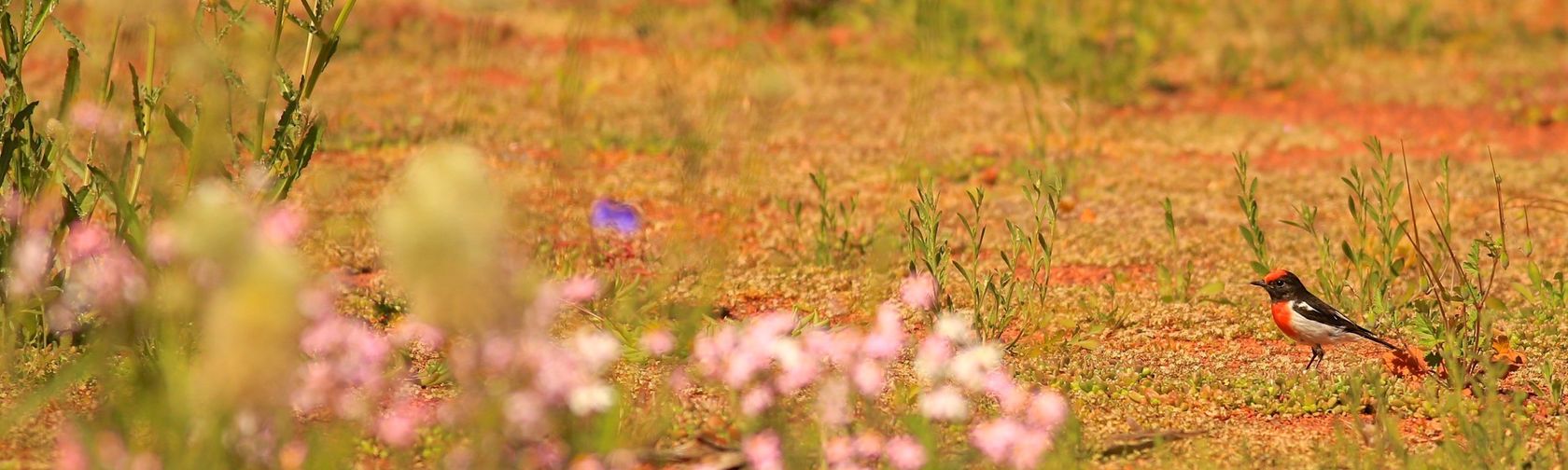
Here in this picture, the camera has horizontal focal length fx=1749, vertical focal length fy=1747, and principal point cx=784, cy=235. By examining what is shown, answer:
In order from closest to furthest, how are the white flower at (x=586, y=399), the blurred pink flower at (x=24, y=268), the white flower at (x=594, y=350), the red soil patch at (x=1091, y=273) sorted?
the white flower at (x=586, y=399)
the white flower at (x=594, y=350)
the blurred pink flower at (x=24, y=268)
the red soil patch at (x=1091, y=273)

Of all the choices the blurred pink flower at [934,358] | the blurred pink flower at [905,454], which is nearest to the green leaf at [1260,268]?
the blurred pink flower at [934,358]

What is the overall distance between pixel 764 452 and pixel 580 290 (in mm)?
1381

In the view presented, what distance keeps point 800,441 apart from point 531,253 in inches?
90.5

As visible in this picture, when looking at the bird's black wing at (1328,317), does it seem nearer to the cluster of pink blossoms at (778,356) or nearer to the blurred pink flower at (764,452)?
the cluster of pink blossoms at (778,356)

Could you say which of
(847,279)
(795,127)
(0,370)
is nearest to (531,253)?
(847,279)

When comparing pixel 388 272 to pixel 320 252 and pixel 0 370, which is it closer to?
pixel 320 252

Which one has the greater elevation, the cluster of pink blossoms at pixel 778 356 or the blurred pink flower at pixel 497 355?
the blurred pink flower at pixel 497 355

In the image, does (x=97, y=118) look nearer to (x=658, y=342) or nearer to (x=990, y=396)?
(x=658, y=342)

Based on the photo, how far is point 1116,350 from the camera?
479cm

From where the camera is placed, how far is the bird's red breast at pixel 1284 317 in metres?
4.64

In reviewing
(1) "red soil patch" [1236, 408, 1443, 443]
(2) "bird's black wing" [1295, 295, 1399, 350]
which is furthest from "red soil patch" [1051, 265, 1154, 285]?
(1) "red soil patch" [1236, 408, 1443, 443]

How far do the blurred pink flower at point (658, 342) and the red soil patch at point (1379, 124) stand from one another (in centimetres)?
453

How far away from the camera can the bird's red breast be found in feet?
15.2

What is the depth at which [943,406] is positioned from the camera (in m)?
3.42
